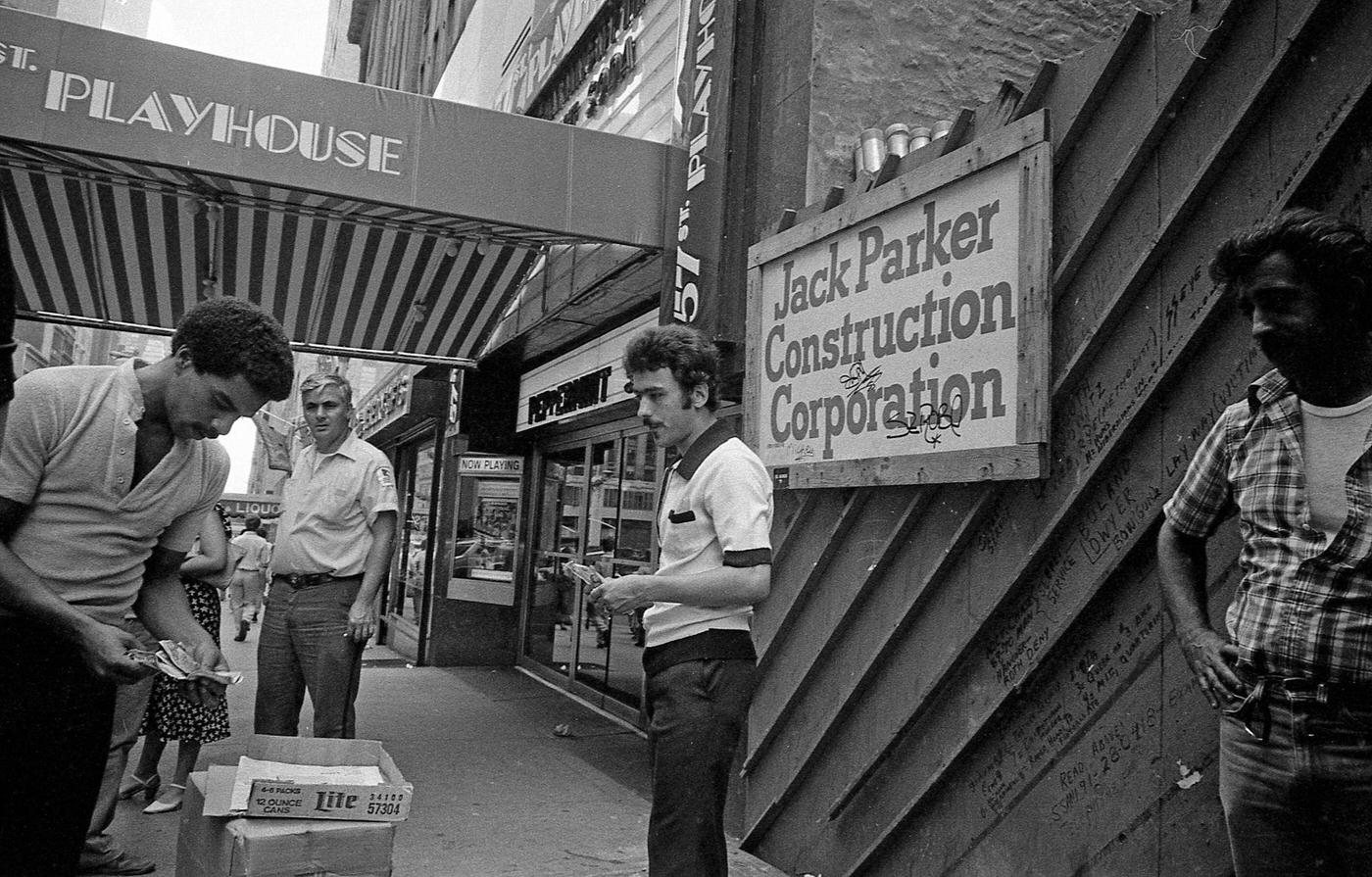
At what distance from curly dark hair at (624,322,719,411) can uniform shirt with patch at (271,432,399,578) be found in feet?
7.55

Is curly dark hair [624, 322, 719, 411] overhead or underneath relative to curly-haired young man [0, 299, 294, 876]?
overhead

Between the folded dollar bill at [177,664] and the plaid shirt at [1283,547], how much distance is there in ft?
7.42

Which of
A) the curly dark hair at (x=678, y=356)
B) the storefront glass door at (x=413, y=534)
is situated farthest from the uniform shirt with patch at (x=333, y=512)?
the storefront glass door at (x=413, y=534)

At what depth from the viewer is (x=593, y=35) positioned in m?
8.31

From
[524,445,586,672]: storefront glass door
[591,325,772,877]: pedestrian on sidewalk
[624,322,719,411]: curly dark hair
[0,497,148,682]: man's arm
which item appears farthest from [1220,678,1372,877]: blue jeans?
[524,445,586,672]: storefront glass door

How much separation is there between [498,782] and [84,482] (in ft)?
12.9

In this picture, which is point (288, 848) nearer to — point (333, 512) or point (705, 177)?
point (333, 512)

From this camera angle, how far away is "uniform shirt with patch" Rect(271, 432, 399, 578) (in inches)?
180

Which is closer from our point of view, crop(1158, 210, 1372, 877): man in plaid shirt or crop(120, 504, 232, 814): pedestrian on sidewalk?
crop(1158, 210, 1372, 877): man in plaid shirt

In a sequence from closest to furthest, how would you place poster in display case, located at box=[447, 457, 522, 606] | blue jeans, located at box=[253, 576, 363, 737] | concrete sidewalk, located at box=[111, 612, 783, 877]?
concrete sidewalk, located at box=[111, 612, 783, 877], blue jeans, located at box=[253, 576, 363, 737], poster in display case, located at box=[447, 457, 522, 606]

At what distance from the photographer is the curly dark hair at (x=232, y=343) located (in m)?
2.20

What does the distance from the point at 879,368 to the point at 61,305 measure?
7155mm

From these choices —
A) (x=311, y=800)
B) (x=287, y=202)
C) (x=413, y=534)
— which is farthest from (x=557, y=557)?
(x=311, y=800)

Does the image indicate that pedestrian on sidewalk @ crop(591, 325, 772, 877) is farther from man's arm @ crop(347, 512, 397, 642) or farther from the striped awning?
the striped awning
